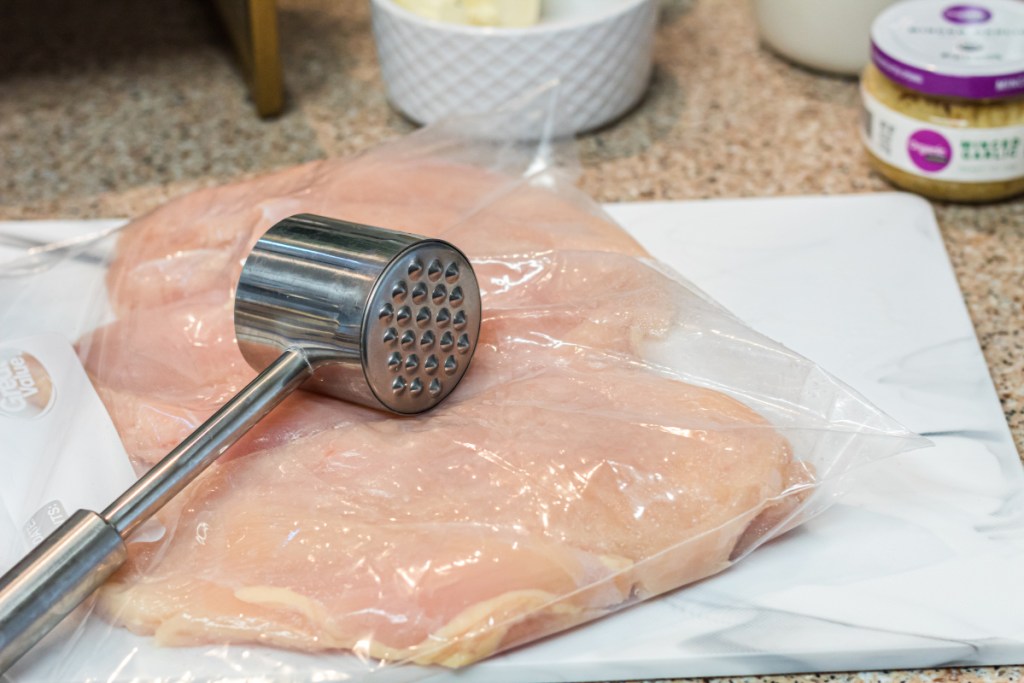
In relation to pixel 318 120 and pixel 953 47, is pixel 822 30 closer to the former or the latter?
pixel 953 47

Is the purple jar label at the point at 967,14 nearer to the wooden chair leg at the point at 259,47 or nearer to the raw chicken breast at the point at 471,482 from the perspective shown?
the raw chicken breast at the point at 471,482

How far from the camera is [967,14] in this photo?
99 centimetres

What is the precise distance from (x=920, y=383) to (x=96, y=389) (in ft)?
1.83

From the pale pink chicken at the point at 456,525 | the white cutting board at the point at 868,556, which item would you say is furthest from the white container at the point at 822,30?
the pale pink chicken at the point at 456,525

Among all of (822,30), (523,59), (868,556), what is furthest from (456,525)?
(822,30)

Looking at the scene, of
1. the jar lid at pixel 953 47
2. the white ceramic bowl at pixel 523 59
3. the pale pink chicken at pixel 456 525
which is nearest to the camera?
the pale pink chicken at pixel 456 525

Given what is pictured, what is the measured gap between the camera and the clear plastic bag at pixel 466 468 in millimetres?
585

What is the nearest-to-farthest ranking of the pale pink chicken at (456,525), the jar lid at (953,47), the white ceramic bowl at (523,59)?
the pale pink chicken at (456,525), the jar lid at (953,47), the white ceramic bowl at (523,59)

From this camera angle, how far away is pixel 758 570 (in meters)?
0.64

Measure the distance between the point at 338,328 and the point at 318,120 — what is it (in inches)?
22.1

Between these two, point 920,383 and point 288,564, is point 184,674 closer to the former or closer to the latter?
point 288,564

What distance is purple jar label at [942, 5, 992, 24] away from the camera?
38.6 inches

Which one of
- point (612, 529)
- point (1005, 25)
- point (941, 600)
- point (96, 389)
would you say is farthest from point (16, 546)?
point (1005, 25)

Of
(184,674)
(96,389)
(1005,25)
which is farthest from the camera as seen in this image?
(1005,25)
